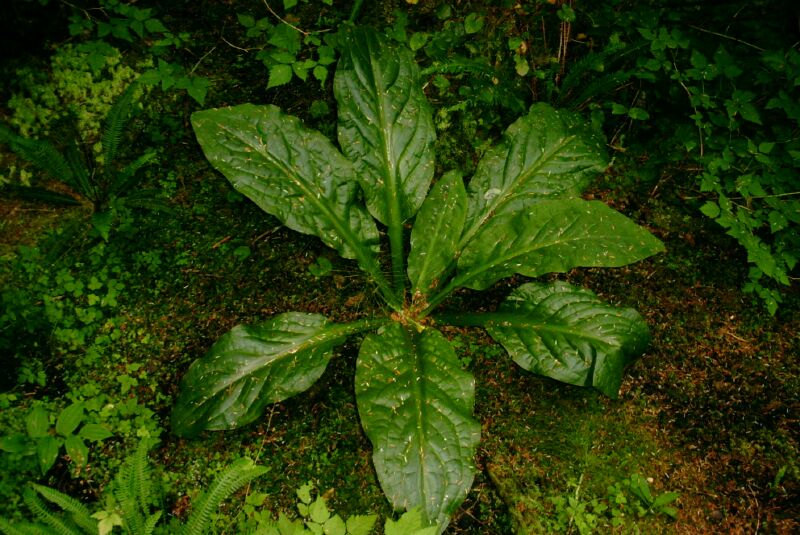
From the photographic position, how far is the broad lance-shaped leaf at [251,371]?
2.06m

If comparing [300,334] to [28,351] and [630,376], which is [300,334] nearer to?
[28,351]

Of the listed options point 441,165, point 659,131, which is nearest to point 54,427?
point 441,165

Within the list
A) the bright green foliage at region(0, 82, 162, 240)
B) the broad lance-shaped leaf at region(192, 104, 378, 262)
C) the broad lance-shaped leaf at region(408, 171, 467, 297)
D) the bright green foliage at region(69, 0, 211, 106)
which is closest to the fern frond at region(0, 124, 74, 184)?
the bright green foliage at region(0, 82, 162, 240)

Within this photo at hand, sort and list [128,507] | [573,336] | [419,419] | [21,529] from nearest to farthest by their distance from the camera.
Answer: [21,529]
[128,507]
[419,419]
[573,336]

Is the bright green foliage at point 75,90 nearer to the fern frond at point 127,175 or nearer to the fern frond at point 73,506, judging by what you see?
the fern frond at point 127,175

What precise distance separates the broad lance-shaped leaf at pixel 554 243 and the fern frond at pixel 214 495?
4.30 ft

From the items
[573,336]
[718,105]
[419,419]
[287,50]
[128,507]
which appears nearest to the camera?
[128,507]

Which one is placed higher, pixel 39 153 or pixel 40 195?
pixel 39 153

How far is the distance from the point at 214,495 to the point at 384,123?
6.25 feet

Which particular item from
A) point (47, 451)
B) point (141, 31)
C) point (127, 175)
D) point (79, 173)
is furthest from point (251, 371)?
point (141, 31)

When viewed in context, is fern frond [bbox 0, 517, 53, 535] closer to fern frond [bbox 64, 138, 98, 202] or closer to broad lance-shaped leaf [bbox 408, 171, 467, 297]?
fern frond [bbox 64, 138, 98, 202]

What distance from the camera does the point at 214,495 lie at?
1918 mm

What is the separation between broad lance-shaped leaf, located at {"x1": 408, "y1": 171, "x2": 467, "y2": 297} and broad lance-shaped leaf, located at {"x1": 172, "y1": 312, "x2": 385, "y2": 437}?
547 millimetres

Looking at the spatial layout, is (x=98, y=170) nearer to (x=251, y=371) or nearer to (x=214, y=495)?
(x=251, y=371)
